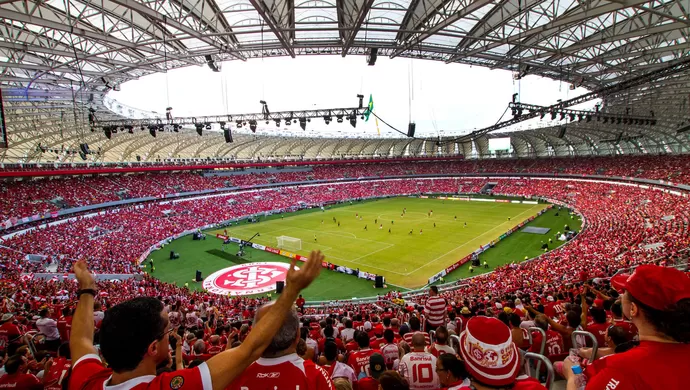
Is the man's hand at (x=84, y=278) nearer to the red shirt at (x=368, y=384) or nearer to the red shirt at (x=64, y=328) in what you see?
the red shirt at (x=368, y=384)

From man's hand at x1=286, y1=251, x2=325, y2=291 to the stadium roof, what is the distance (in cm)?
1185

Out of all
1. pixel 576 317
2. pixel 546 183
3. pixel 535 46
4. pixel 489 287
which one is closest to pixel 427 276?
pixel 489 287

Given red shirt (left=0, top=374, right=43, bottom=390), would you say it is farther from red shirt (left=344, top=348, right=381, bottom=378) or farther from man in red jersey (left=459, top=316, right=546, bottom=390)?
man in red jersey (left=459, top=316, right=546, bottom=390)

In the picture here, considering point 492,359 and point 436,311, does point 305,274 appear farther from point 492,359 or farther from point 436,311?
point 436,311

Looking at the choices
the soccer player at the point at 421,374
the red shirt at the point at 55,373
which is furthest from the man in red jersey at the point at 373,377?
the red shirt at the point at 55,373

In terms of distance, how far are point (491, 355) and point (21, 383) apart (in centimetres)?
518

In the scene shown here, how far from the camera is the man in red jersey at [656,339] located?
1.83 metres

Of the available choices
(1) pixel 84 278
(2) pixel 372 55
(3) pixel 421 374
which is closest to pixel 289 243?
(2) pixel 372 55

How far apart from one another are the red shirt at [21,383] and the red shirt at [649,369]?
5.49 metres

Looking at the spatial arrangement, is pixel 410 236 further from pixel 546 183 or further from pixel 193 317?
pixel 546 183

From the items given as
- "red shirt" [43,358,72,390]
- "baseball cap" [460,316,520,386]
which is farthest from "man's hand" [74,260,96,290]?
"red shirt" [43,358,72,390]

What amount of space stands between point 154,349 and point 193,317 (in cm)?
1120

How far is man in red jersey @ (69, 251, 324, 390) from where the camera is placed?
5.55ft

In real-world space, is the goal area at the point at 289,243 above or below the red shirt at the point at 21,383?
below
